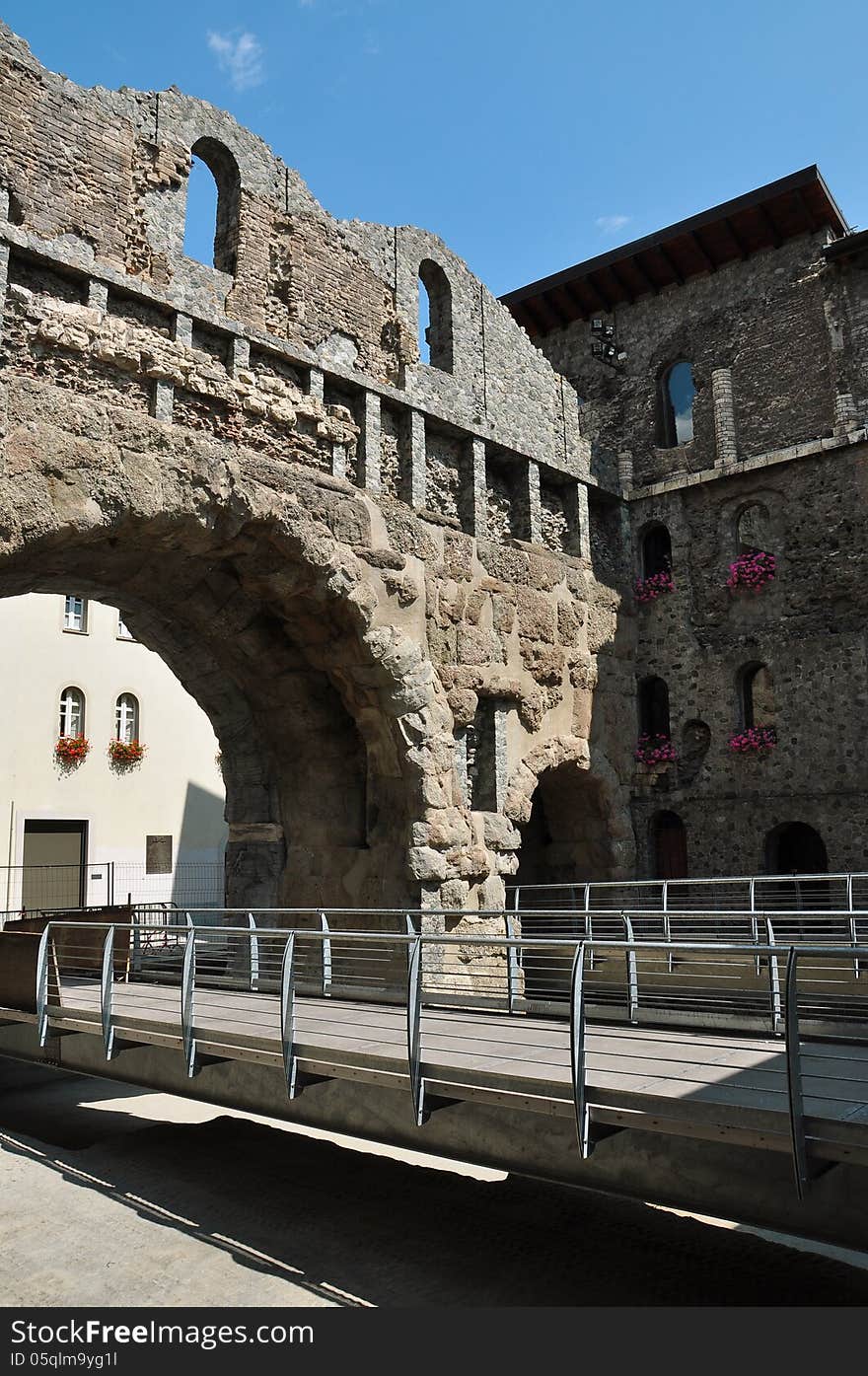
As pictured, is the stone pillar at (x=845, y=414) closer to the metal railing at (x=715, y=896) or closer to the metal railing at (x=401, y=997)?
the metal railing at (x=715, y=896)

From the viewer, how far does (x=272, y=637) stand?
1185cm

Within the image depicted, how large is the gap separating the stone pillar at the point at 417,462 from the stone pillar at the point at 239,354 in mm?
2313

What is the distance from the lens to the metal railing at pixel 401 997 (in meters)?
4.61

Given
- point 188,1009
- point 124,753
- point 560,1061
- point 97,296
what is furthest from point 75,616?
point 560,1061

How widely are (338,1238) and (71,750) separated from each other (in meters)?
15.8

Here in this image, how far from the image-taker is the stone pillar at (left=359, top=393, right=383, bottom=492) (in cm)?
1148

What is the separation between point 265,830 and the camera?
12.5 m

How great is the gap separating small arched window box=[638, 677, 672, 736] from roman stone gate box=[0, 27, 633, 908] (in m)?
0.92

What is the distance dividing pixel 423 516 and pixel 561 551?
2963 mm

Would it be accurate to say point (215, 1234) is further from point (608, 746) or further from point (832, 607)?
point (832, 607)

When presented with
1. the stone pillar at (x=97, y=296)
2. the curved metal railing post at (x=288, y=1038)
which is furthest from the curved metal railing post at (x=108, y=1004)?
the stone pillar at (x=97, y=296)

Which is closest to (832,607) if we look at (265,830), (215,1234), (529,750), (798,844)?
(798,844)

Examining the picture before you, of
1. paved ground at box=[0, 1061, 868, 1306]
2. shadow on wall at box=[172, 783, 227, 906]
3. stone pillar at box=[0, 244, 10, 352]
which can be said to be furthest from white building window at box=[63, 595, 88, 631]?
paved ground at box=[0, 1061, 868, 1306]

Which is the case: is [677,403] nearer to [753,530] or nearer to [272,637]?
[753,530]
